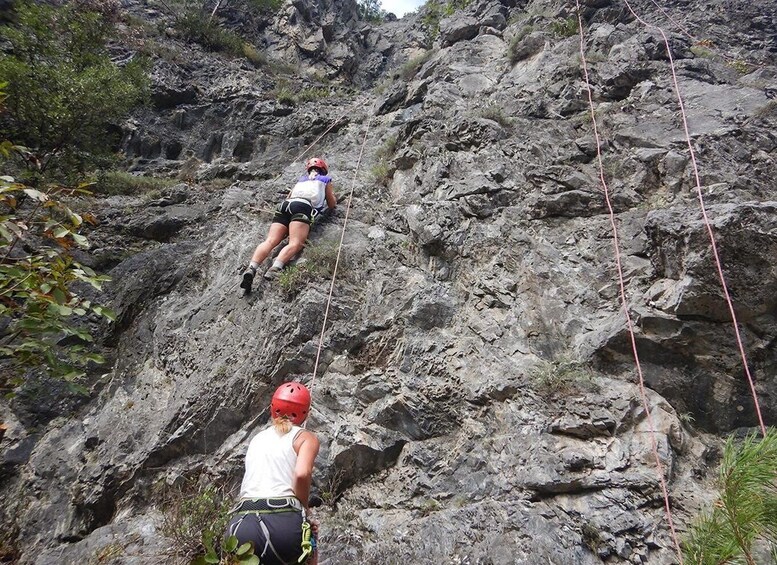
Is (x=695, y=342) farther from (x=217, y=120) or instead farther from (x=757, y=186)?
(x=217, y=120)

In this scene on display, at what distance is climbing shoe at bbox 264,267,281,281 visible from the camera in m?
5.90

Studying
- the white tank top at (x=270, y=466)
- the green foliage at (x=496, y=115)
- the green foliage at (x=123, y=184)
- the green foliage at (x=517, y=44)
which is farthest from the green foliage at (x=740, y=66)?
the green foliage at (x=123, y=184)

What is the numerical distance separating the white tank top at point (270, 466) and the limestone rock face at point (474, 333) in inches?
41.2

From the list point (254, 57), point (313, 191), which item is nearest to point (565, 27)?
point (313, 191)

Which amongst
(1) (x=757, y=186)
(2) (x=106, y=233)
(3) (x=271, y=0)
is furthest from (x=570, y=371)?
(3) (x=271, y=0)

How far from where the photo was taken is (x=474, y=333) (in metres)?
4.94

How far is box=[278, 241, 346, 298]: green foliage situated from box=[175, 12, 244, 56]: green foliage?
12.5 m

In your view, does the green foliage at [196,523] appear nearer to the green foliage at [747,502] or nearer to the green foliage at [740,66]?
the green foliage at [747,502]

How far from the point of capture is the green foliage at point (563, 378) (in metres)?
4.21

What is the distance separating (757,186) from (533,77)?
172 inches

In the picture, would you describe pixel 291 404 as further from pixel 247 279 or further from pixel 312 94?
pixel 312 94

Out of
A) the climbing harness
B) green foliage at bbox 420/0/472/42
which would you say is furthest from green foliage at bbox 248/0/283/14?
the climbing harness

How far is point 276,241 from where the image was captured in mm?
6281

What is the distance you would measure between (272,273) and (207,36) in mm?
13277
